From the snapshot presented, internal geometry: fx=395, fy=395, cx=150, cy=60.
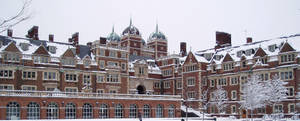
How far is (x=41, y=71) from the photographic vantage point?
54.0 metres

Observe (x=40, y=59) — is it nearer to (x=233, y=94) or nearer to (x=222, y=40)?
(x=233, y=94)

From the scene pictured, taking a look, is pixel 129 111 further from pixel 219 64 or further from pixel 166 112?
pixel 219 64

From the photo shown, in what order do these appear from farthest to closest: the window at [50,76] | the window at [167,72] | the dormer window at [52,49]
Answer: the window at [167,72] → the dormer window at [52,49] → the window at [50,76]

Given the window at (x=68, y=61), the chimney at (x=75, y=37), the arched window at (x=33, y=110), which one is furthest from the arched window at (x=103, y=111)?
the chimney at (x=75, y=37)

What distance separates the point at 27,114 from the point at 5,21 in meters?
36.0

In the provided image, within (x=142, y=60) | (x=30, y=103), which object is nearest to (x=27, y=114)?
(x=30, y=103)

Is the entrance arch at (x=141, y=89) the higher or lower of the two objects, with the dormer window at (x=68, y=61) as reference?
lower

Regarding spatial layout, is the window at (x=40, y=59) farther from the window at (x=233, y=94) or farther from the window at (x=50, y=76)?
the window at (x=233, y=94)

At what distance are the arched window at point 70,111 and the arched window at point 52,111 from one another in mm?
1363

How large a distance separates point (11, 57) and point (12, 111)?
976cm

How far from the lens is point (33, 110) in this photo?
46.5 m

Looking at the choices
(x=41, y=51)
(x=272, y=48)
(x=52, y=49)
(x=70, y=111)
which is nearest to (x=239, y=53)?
(x=272, y=48)

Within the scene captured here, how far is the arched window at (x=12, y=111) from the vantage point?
146 ft

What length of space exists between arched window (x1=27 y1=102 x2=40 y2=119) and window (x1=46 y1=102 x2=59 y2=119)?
1217 millimetres
